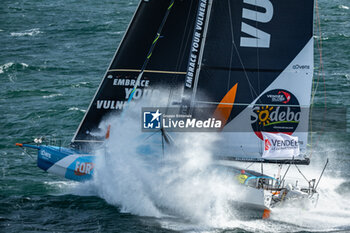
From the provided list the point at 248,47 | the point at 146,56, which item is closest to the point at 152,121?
the point at 146,56

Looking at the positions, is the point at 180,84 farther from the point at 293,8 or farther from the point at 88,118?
the point at 293,8

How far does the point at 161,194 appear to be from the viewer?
23.6 metres

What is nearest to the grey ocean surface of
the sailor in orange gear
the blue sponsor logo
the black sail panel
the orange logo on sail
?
the orange logo on sail

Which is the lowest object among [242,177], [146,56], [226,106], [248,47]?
[242,177]

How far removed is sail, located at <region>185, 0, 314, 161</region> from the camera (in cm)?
2269

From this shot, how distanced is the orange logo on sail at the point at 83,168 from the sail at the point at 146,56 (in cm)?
229

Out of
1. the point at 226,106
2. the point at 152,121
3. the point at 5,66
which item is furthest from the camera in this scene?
the point at 5,66

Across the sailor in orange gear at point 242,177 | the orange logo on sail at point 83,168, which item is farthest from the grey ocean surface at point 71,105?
the sailor in orange gear at point 242,177

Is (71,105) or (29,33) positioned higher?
(29,33)

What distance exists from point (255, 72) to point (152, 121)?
461cm

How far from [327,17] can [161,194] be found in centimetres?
4106

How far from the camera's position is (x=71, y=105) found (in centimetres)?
3856

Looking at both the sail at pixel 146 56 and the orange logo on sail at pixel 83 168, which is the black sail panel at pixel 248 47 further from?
the orange logo on sail at pixel 83 168

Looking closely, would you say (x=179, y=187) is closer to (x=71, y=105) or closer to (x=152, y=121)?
(x=152, y=121)
